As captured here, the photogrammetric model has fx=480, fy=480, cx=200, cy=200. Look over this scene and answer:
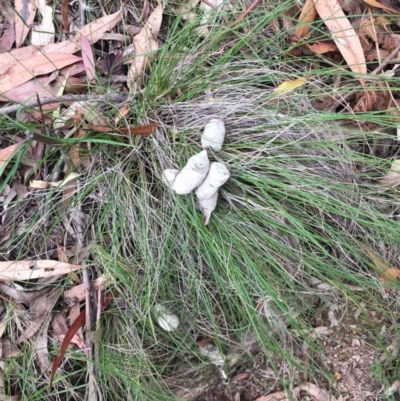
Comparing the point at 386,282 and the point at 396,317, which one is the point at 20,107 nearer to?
the point at 386,282

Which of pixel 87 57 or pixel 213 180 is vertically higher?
pixel 87 57

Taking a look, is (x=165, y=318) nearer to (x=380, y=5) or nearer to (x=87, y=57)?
(x=87, y=57)

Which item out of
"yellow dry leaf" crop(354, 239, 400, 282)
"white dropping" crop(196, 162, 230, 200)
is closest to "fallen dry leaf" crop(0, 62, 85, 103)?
"white dropping" crop(196, 162, 230, 200)

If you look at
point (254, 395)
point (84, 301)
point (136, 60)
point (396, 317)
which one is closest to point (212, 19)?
point (136, 60)

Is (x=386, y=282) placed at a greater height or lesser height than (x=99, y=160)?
lesser

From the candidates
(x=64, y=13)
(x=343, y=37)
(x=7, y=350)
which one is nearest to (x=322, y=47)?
(x=343, y=37)

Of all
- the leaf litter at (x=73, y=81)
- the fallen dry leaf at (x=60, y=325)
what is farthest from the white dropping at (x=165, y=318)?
the fallen dry leaf at (x=60, y=325)
